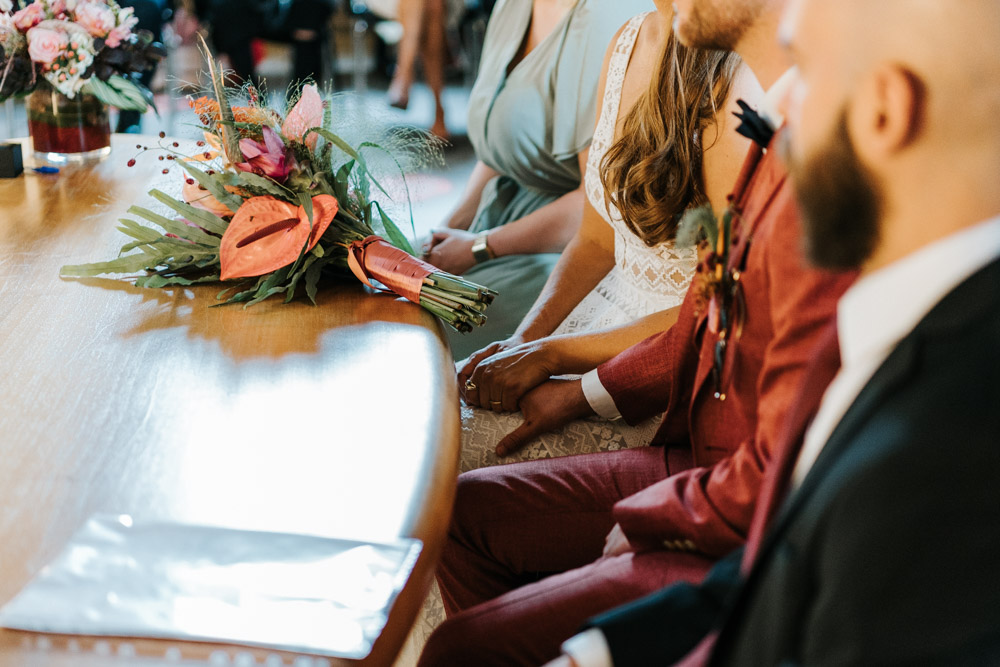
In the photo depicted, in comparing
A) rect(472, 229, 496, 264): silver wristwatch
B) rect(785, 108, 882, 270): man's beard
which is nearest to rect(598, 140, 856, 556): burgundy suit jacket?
rect(785, 108, 882, 270): man's beard

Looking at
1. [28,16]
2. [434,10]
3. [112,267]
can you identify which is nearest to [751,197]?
[112,267]

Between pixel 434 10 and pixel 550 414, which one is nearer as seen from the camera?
pixel 550 414

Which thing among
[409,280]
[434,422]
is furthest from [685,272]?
[434,422]

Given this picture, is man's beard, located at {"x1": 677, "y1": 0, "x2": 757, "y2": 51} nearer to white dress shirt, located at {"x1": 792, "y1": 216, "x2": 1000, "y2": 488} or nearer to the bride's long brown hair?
the bride's long brown hair

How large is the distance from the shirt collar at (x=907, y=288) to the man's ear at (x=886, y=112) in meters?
0.07

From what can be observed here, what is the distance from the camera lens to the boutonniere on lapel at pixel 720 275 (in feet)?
3.28

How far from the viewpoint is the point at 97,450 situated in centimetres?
95

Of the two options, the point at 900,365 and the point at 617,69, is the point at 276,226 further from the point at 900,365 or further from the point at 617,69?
the point at 900,365

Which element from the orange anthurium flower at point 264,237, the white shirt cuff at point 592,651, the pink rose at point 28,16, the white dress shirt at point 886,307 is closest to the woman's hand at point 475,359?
the orange anthurium flower at point 264,237

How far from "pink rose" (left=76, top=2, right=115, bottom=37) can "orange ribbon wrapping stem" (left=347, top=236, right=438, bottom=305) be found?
1.13 meters

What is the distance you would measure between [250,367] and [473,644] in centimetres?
44

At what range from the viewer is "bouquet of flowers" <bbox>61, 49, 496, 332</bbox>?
134 cm

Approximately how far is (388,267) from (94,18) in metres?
1.22

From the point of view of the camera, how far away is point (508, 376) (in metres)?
1.47
